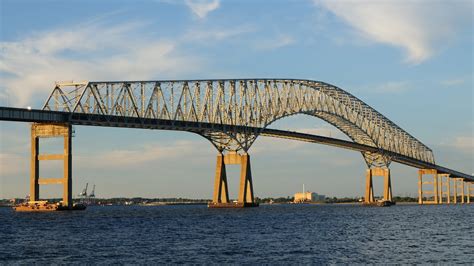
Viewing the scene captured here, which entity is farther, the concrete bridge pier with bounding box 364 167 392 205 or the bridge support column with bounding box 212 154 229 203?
the concrete bridge pier with bounding box 364 167 392 205

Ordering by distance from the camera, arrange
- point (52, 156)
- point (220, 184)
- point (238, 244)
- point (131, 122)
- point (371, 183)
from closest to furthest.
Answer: point (238, 244) < point (52, 156) < point (131, 122) < point (220, 184) < point (371, 183)

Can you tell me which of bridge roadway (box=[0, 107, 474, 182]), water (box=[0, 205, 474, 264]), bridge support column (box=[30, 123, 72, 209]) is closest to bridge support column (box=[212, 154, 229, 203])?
bridge roadway (box=[0, 107, 474, 182])

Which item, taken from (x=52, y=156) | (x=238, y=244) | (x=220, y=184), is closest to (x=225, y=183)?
(x=220, y=184)

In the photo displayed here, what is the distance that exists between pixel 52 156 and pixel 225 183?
35159mm

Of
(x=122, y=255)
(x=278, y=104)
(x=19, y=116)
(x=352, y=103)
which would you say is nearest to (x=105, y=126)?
(x=19, y=116)

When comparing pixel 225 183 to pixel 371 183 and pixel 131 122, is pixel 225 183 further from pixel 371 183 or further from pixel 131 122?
pixel 371 183

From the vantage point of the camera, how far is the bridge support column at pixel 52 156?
3989 inches

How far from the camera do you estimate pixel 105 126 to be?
11450 centimetres

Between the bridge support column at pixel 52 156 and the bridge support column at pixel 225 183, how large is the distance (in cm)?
3013

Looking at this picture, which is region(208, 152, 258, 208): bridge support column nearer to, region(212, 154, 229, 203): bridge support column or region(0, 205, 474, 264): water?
region(212, 154, 229, 203): bridge support column

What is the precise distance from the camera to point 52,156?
103m

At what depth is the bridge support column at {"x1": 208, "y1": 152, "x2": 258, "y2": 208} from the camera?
5049 inches

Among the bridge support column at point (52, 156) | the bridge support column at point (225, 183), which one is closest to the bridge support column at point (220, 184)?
the bridge support column at point (225, 183)

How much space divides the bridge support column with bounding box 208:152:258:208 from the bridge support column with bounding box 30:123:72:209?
30126 mm
